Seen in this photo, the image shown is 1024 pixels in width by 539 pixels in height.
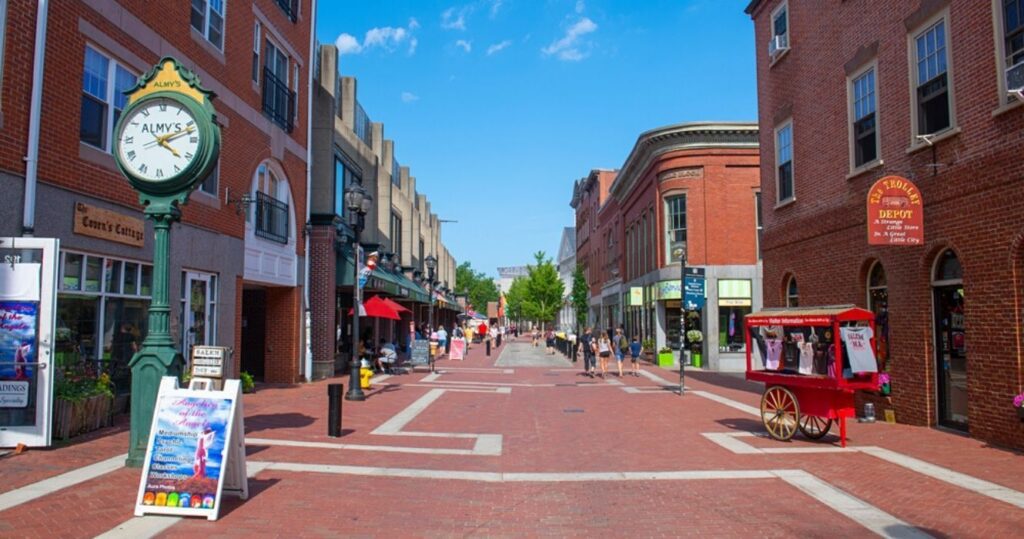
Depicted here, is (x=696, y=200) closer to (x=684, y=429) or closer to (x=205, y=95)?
(x=684, y=429)

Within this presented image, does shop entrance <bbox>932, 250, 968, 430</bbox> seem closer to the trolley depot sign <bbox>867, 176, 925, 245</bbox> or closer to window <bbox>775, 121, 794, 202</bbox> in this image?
the trolley depot sign <bbox>867, 176, 925, 245</bbox>

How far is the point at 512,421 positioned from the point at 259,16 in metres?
11.4

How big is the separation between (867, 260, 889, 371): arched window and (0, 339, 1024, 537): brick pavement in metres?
1.96

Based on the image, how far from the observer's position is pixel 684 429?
12.1 metres

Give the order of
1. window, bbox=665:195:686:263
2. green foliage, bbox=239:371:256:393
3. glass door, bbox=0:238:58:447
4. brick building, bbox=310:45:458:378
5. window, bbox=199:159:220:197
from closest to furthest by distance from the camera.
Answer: glass door, bbox=0:238:58:447 → window, bbox=199:159:220:197 → green foliage, bbox=239:371:256:393 → brick building, bbox=310:45:458:378 → window, bbox=665:195:686:263

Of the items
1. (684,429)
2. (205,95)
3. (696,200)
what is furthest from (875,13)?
(696,200)

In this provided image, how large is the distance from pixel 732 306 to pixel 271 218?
1923 cm

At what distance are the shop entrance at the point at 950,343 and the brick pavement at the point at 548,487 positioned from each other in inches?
19.1

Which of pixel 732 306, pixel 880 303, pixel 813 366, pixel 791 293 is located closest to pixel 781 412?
pixel 813 366

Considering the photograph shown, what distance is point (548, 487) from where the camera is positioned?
7695 mm

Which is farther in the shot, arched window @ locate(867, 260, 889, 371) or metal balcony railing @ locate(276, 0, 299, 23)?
metal balcony railing @ locate(276, 0, 299, 23)

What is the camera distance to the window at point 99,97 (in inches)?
420

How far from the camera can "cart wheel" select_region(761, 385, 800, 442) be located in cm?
1048

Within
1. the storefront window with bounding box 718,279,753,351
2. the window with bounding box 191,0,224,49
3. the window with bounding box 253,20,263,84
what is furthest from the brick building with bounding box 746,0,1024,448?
the window with bounding box 191,0,224,49
